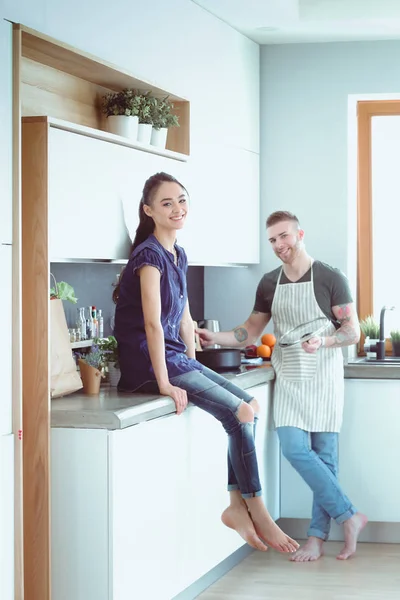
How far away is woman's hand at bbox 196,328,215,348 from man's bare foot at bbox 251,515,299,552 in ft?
3.31

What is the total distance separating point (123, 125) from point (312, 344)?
1278 millimetres

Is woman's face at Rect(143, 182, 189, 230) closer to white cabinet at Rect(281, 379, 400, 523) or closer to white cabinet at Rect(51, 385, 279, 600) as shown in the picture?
white cabinet at Rect(51, 385, 279, 600)

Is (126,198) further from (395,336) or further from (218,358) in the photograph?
(395,336)

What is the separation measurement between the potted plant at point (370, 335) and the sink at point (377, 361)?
0.06 m

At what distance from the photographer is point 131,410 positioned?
309 cm

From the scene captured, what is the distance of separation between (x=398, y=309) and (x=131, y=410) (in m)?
2.58

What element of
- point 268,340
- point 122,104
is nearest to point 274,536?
point 268,340

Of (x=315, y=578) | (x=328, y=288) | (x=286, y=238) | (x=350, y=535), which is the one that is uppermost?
(x=286, y=238)

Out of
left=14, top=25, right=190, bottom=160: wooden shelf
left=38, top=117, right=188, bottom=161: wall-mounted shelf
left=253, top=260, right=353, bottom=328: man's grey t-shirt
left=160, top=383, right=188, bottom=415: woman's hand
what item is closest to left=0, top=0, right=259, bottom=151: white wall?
left=14, top=25, right=190, bottom=160: wooden shelf

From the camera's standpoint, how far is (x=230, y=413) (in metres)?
3.53

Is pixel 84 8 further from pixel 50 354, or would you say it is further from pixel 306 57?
pixel 306 57

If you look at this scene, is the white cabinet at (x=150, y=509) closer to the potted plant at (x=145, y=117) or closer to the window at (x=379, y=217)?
the potted plant at (x=145, y=117)

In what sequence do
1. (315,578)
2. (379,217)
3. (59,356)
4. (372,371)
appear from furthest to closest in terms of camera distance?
(379,217)
(372,371)
(315,578)
(59,356)

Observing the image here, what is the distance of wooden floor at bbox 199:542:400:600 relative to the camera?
391 centimetres
